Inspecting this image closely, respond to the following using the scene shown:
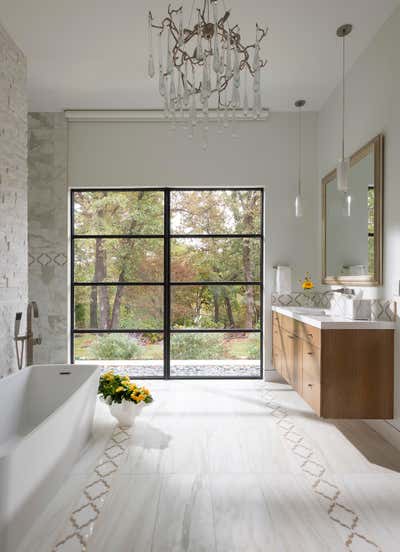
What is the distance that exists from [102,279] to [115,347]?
87 centimetres

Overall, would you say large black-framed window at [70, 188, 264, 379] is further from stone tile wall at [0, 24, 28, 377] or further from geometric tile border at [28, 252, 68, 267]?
stone tile wall at [0, 24, 28, 377]

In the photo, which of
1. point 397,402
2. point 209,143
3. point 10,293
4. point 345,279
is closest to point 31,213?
point 10,293

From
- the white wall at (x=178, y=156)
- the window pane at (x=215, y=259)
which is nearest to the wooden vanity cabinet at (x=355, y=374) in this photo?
the white wall at (x=178, y=156)

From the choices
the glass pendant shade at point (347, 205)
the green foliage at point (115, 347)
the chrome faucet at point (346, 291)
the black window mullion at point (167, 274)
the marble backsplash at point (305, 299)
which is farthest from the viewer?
the green foliage at point (115, 347)

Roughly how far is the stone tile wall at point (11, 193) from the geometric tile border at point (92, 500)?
1.12 metres

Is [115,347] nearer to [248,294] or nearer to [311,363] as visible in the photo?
[248,294]

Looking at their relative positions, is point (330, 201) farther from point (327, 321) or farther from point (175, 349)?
point (175, 349)

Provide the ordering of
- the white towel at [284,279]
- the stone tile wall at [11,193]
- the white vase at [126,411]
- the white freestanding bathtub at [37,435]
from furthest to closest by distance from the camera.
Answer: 1. the white towel at [284,279]
2. the white vase at [126,411]
3. the stone tile wall at [11,193]
4. the white freestanding bathtub at [37,435]

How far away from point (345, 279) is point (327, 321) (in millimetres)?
982

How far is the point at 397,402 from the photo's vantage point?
3.05 m

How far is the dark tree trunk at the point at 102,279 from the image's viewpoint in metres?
5.14

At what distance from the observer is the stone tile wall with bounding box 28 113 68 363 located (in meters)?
4.93

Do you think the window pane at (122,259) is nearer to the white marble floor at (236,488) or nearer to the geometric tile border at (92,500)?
the white marble floor at (236,488)

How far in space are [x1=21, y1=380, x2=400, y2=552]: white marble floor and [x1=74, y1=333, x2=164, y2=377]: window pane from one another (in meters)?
1.35
